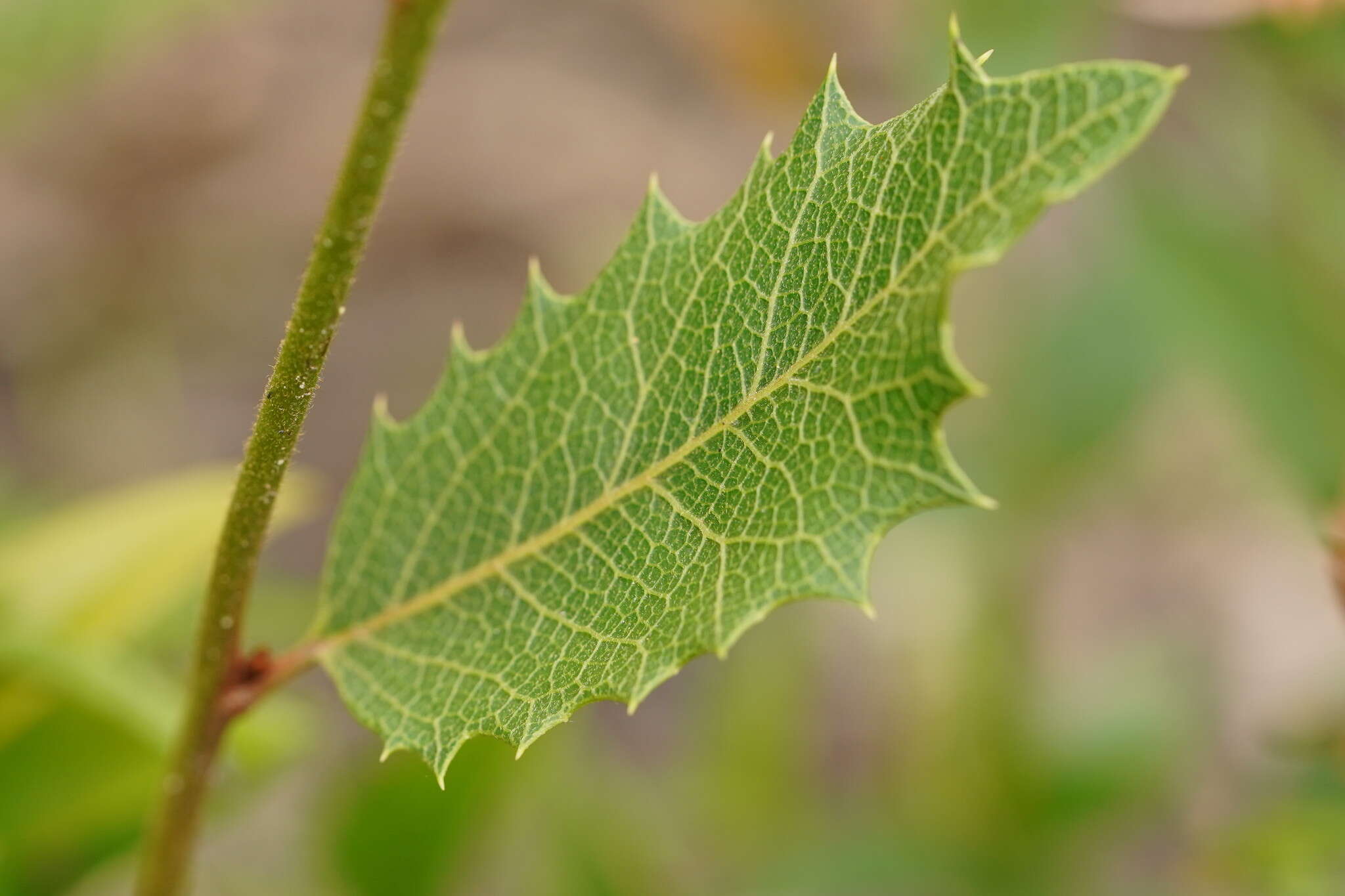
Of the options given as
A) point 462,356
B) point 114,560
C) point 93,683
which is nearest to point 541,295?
point 462,356

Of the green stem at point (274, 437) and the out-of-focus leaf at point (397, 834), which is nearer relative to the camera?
the green stem at point (274, 437)

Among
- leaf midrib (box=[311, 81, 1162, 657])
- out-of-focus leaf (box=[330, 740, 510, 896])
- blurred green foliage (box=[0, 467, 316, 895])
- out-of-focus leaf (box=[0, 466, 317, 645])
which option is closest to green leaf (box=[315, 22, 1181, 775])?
leaf midrib (box=[311, 81, 1162, 657])

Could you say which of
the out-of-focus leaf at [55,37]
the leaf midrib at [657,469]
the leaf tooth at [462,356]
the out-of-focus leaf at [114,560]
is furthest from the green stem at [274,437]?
the out-of-focus leaf at [55,37]

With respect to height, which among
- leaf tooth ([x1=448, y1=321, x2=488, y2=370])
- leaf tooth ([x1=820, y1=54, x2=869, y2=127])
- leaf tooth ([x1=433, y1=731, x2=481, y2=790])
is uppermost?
leaf tooth ([x1=448, y1=321, x2=488, y2=370])

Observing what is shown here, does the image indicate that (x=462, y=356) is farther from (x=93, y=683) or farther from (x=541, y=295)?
(x=93, y=683)

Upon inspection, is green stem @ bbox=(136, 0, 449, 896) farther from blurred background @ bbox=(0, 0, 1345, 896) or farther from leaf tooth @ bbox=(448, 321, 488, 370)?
blurred background @ bbox=(0, 0, 1345, 896)

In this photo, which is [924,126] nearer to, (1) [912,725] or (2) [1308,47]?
(2) [1308,47]

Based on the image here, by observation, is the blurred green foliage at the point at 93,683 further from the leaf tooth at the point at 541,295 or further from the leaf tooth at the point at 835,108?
the leaf tooth at the point at 835,108

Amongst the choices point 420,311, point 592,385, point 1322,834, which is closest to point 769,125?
point 420,311
